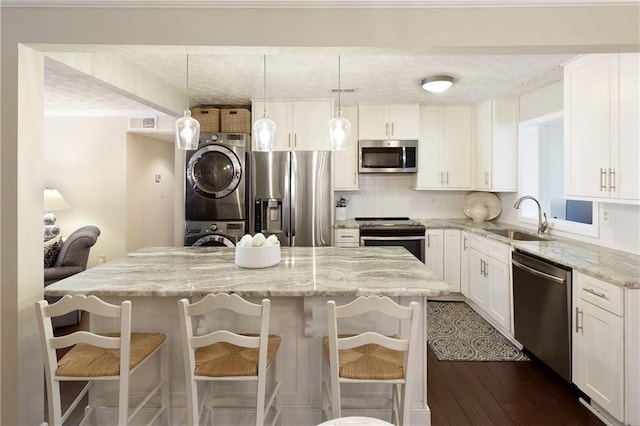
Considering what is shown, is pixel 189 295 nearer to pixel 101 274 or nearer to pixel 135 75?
pixel 101 274

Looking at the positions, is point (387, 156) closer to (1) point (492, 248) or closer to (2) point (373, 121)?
(2) point (373, 121)

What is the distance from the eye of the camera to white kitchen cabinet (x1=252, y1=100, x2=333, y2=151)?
4.22m

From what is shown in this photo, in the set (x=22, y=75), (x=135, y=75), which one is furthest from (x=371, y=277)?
(x=135, y=75)

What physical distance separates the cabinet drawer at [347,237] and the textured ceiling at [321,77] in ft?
5.06

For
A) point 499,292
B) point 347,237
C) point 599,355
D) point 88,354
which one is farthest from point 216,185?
point 599,355

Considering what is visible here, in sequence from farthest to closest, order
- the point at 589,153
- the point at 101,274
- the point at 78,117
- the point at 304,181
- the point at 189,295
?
the point at 78,117
the point at 304,181
the point at 589,153
the point at 101,274
the point at 189,295

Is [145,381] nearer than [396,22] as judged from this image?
No

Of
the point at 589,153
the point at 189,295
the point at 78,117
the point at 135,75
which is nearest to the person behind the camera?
the point at 189,295

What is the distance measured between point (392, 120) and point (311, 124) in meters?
1.00

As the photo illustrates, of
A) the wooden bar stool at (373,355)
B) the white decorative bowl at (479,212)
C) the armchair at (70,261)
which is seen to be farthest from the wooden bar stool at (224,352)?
the white decorative bowl at (479,212)

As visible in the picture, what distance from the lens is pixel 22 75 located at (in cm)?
185

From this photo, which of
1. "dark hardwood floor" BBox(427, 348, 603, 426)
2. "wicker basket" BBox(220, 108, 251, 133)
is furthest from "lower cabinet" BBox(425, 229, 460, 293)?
"wicker basket" BBox(220, 108, 251, 133)

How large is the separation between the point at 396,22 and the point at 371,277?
135 centimetres

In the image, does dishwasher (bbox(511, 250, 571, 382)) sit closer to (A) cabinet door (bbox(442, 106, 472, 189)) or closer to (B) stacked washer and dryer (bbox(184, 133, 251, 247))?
(A) cabinet door (bbox(442, 106, 472, 189))
